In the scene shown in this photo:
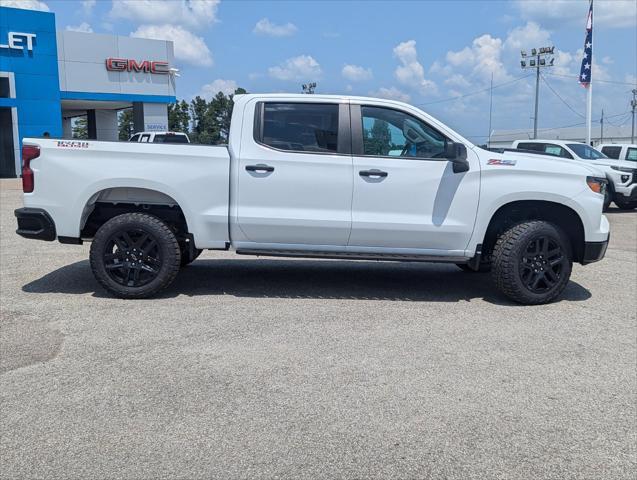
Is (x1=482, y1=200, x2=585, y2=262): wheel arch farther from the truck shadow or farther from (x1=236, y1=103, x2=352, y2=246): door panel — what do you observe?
(x1=236, y1=103, x2=352, y2=246): door panel

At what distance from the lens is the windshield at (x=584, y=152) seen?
18109mm

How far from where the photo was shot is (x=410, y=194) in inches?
249

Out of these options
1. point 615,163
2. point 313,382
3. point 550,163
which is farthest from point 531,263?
point 615,163

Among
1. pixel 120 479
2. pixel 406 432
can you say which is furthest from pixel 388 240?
pixel 120 479

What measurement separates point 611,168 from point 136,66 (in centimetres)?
2985

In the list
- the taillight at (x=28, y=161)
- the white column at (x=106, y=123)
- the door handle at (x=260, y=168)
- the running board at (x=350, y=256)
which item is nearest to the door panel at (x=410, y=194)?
the running board at (x=350, y=256)

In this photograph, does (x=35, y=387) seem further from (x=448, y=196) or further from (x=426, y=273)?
(x=426, y=273)

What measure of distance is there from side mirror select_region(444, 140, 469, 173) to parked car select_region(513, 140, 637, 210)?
1180 cm

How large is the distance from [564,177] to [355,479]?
14.6 feet

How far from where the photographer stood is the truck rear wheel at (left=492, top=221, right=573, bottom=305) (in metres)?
6.33

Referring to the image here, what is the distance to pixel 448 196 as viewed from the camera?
6.35m

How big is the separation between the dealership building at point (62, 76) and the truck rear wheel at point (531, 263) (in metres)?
31.3

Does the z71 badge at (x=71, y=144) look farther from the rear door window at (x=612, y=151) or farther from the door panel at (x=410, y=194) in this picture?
the rear door window at (x=612, y=151)

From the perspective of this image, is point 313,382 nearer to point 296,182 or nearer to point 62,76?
point 296,182
